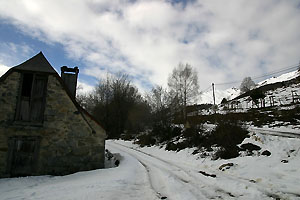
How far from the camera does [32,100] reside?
10250mm

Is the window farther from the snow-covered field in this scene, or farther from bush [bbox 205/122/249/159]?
bush [bbox 205/122/249/159]

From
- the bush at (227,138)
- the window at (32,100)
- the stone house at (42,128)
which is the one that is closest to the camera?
the stone house at (42,128)

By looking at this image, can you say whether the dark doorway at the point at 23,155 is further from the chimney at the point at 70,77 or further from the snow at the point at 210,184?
the chimney at the point at 70,77

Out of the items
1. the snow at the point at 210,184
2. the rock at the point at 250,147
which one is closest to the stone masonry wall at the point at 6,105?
the snow at the point at 210,184

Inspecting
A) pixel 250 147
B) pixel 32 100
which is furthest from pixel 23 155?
pixel 250 147

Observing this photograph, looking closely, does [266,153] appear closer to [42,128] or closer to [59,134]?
[59,134]

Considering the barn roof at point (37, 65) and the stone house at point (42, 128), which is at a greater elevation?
the barn roof at point (37, 65)

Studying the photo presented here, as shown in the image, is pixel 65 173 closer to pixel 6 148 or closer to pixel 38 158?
pixel 38 158

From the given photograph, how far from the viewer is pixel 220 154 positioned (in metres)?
10.0

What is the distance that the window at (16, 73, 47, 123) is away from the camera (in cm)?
1002

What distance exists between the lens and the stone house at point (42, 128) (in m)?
9.52

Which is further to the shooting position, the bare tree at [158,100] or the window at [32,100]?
the bare tree at [158,100]

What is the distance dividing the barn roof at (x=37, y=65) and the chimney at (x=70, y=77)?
1451mm

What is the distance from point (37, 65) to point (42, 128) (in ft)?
12.5
